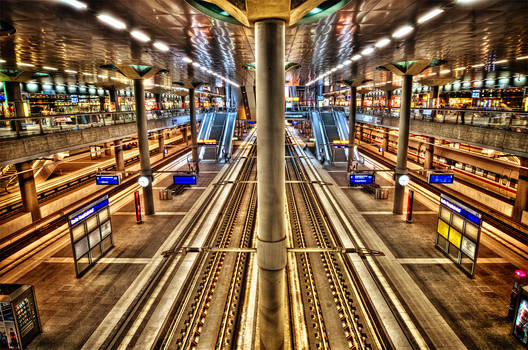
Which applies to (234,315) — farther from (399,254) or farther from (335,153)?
→ (335,153)

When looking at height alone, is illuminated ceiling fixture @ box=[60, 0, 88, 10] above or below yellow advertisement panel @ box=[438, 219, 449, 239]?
above

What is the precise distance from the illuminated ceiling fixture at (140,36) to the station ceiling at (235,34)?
189 millimetres

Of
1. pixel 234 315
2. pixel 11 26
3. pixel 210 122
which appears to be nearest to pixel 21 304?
pixel 234 315

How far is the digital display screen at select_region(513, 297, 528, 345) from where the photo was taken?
734 cm

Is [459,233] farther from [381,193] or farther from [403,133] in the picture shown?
[381,193]

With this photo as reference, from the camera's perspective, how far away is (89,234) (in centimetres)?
1127

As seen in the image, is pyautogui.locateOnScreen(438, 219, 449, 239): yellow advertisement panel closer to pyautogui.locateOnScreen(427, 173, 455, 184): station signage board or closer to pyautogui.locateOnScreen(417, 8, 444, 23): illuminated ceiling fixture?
pyautogui.locateOnScreen(427, 173, 455, 184): station signage board

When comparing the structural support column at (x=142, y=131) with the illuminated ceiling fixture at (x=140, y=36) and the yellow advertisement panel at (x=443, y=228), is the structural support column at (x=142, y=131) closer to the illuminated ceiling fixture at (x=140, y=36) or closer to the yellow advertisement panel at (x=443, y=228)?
the illuminated ceiling fixture at (x=140, y=36)

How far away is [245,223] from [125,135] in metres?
10.4

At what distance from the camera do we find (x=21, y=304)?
7453 mm

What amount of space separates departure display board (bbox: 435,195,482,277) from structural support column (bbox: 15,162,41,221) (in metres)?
20.1

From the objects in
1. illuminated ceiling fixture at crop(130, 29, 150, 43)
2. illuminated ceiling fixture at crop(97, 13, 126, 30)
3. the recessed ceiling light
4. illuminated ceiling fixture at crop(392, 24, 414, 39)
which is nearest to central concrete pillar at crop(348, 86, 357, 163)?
the recessed ceiling light

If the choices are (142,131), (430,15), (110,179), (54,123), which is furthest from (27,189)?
(430,15)

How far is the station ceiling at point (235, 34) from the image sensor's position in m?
6.69
